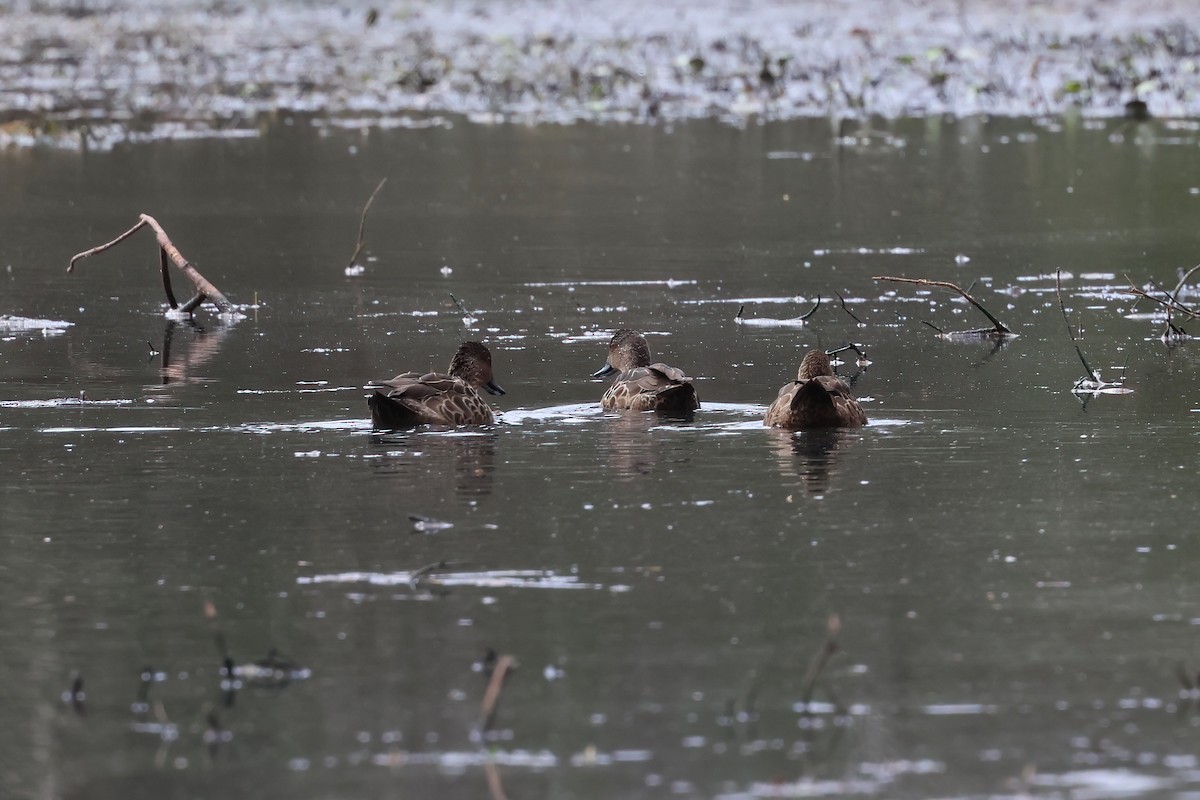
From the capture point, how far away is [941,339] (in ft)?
48.6

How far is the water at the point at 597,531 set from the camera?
20.7 feet

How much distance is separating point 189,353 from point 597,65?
24873 mm

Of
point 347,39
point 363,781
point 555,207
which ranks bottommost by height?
point 363,781

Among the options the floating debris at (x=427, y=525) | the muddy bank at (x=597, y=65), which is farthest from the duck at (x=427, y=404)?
the muddy bank at (x=597, y=65)

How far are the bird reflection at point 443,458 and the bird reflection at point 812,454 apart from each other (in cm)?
146

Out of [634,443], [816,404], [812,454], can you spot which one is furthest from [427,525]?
[816,404]

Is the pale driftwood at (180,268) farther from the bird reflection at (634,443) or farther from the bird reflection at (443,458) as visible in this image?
the bird reflection at (634,443)

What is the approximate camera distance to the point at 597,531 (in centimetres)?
903

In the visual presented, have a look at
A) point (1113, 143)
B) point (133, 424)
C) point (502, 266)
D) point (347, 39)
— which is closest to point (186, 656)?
point (133, 424)

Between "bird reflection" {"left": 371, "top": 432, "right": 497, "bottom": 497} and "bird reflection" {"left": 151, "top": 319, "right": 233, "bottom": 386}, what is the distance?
7.75 ft

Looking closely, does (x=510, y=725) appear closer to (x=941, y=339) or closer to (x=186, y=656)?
(x=186, y=656)

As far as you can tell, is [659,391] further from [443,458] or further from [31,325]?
[31,325]

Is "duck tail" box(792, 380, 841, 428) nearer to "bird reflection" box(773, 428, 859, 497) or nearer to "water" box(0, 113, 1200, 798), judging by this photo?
"bird reflection" box(773, 428, 859, 497)

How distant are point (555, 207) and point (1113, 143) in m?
8.68
